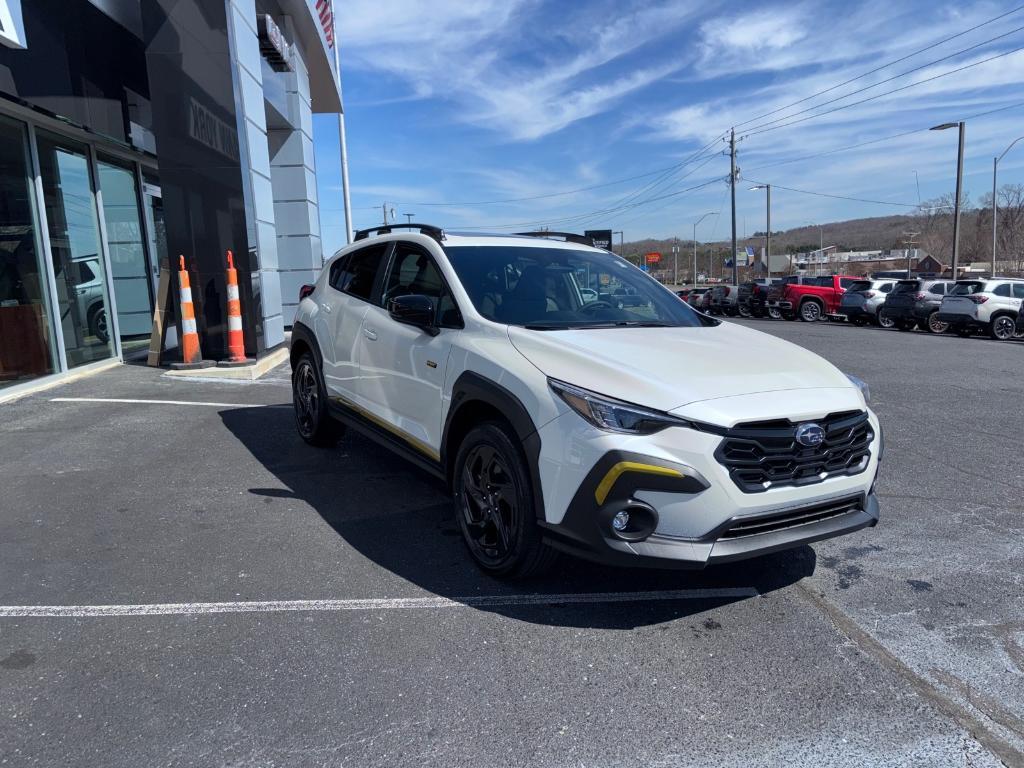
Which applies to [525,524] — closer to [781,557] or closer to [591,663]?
[591,663]

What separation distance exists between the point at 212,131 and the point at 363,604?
896 cm

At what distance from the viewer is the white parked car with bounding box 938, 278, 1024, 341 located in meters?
19.6

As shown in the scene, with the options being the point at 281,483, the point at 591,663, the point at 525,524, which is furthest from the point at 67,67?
the point at 591,663

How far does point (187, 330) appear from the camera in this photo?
10.1 m

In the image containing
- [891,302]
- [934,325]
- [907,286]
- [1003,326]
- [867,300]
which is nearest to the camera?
[1003,326]

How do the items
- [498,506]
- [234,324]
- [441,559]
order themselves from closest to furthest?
[498,506] → [441,559] → [234,324]

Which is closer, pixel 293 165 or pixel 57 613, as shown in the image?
pixel 57 613

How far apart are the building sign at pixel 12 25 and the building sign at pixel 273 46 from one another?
5.38 metres

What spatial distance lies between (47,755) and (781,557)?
3470 millimetres

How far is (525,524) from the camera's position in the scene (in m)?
3.32

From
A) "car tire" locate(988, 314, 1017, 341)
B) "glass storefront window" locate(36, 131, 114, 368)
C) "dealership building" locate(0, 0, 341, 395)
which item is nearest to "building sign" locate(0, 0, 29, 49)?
"dealership building" locate(0, 0, 341, 395)

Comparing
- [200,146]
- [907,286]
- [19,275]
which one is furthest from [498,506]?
[907,286]

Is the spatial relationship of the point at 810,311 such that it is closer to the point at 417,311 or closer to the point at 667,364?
the point at 417,311

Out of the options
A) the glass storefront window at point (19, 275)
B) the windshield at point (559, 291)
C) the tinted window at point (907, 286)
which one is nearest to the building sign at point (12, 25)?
the glass storefront window at point (19, 275)
